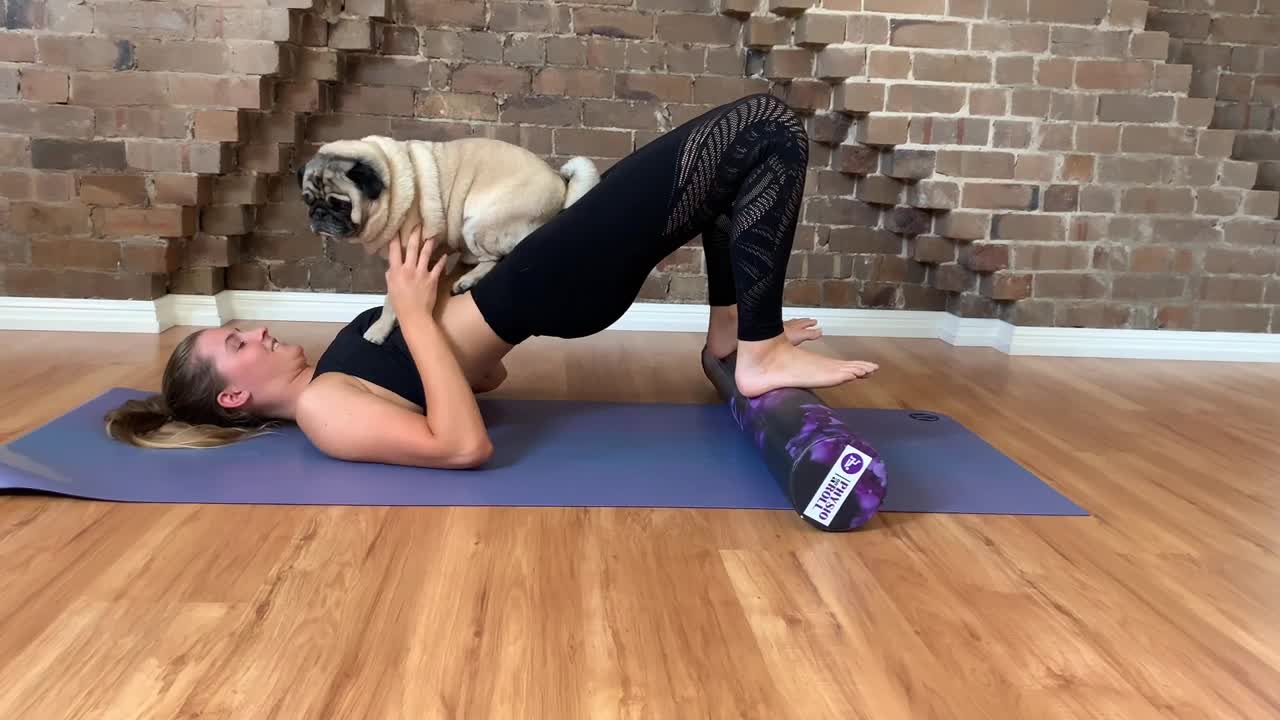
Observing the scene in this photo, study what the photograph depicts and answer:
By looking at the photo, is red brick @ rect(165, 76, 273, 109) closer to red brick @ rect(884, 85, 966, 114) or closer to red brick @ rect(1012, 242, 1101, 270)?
red brick @ rect(884, 85, 966, 114)

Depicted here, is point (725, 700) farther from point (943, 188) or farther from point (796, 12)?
point (796, 12)

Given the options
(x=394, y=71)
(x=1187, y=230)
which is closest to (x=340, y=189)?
(x=394, y=71)

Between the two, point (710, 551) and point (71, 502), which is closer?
point (710, 551)

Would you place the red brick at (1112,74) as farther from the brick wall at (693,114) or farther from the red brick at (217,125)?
the red brick at (217,125)

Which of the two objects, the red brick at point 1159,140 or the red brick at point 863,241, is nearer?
the red brick at point 1159,140

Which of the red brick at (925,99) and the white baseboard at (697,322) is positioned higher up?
the red brick at (925,99)

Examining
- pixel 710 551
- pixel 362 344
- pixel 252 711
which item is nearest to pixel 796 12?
pixel 362 344

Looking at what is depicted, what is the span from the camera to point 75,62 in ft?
10.1

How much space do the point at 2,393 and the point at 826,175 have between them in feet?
9.42

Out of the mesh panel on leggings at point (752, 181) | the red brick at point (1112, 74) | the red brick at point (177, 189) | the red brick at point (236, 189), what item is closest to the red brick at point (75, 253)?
the red brick at point (177, 189)

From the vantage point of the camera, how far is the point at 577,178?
210cm

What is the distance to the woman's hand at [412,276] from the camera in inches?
75.0

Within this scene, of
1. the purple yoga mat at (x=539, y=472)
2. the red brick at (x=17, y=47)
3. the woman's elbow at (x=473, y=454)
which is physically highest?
the red brick at (x=17, y=47)

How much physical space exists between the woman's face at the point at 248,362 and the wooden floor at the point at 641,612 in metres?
0.33
